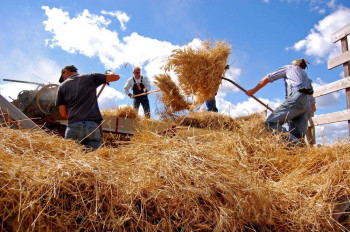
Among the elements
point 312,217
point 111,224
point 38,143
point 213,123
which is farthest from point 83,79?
point 312,217

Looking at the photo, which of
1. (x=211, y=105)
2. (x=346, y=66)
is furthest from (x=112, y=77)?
(x=346, y=66)

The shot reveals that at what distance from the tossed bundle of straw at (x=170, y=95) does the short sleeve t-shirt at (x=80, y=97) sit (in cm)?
178

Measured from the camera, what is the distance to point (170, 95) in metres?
5.66

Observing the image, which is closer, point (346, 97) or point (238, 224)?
point (238, 224)

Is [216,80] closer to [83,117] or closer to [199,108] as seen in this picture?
[199,108]

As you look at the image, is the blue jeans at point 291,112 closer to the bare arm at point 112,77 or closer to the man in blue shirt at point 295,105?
the man in blue shirt at point 295,105

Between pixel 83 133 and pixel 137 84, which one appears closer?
pixel 83 133

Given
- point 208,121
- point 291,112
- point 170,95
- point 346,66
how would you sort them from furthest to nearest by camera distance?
point 346,66
point 170,95
point 208,121
point 291,112

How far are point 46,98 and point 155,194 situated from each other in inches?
174

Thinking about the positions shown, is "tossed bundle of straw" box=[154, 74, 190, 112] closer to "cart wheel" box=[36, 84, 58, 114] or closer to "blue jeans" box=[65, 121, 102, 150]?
"blue jeans" box=[65, 121, 102, 150]

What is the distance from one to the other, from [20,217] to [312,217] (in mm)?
1795

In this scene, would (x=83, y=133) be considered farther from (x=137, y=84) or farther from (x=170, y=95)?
(x=137, y=84)

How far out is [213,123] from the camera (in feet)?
16.2

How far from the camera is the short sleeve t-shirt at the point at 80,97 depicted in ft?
13.4
